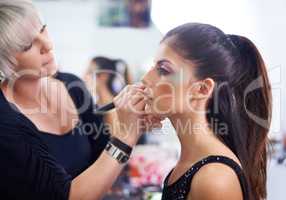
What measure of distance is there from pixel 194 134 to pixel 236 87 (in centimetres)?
13

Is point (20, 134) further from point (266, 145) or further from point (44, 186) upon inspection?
point (266, 145)

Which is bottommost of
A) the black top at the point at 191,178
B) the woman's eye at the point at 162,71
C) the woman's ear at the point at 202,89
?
the black top at the point at 191,178

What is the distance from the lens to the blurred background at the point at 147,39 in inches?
38.9

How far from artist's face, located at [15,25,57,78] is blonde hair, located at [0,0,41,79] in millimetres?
13

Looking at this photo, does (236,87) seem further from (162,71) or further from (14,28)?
(14,28)

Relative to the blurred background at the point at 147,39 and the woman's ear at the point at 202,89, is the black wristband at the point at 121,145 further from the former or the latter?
the blurred background at the point at 147,39

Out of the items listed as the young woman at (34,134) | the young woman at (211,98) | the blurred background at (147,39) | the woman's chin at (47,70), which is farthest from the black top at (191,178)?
the woman's chin at (47,70)

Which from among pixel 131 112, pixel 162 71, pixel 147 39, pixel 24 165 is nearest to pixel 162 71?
pixel 162 71

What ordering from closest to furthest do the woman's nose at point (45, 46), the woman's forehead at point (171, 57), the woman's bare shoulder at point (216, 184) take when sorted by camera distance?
the woman's bare shoulder at point (216, 184), the woman's forehead at point (171, 57), the woman's nose at point (45, 46)

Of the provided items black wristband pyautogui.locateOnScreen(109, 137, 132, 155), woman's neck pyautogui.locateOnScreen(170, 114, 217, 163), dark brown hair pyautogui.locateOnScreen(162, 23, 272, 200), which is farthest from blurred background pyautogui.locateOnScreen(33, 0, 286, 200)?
black wristband pyautogui.locateOnScreen(109, 137, 132, 155)

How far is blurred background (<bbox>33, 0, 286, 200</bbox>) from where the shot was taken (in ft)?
3.24

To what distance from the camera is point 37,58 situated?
92 centimetres

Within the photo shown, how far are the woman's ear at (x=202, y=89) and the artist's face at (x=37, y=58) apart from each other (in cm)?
35

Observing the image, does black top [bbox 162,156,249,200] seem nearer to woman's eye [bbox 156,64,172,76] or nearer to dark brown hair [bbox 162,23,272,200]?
dark brown hair [bbox 162,23,272,200]
